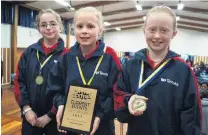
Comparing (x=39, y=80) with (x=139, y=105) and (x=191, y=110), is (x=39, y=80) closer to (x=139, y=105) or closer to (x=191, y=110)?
(x=139, y=105)

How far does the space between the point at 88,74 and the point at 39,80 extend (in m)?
0.50

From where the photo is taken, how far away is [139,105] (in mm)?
1179

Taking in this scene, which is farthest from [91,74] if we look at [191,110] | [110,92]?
[191,110]

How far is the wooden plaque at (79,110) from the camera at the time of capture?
136cm

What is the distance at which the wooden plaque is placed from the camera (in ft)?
4.47

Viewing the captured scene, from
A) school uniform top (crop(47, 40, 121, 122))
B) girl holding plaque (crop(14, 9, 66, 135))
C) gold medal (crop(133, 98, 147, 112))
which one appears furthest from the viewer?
girl holding plaque (crop(14, 9, 66, 135))

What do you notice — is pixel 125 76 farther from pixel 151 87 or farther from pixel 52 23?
pixel 52 23

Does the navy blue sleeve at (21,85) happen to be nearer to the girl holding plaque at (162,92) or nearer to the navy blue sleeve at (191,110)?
the girl holding plaque at (162,92)

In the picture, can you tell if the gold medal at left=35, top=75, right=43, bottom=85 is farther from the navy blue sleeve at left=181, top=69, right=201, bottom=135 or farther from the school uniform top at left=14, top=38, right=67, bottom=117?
the navy blue sleeve at left=181, top=69, right=201, bottom=135

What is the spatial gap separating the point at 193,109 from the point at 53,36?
113cm

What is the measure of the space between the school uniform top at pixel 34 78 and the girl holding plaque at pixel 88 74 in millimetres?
238

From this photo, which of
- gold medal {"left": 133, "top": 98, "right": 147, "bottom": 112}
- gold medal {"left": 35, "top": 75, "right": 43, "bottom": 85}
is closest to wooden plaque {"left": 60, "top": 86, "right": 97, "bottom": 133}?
gold medal {"left": 133, "top": 98, "right": 147, "bottom": 112}

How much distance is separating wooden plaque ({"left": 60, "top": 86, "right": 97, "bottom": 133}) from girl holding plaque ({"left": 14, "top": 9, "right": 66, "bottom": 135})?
13.4 inches

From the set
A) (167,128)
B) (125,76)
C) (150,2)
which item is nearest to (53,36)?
(125,76)
